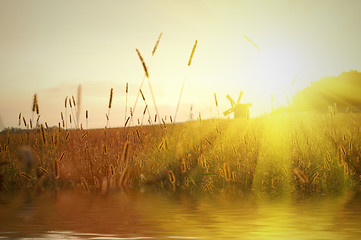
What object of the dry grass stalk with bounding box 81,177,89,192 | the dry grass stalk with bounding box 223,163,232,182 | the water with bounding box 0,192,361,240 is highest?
the dry grass stalk with bounding box 223,163,232,182

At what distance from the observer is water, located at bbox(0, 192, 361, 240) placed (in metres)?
2.51

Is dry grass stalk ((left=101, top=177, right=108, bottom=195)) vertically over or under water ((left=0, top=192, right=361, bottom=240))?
over

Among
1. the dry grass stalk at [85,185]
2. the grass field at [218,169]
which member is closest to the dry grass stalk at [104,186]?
the grass field at [218,169]

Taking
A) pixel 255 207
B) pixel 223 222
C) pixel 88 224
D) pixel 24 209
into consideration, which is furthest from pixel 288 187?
pixel 24 209

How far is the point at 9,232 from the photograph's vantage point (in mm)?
2580

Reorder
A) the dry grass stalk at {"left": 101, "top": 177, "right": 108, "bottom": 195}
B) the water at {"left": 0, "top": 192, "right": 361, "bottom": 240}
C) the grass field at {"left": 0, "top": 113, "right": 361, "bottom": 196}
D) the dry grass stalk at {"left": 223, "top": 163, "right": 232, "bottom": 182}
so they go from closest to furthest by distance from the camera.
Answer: the water at {"left": 0, "top": 192, "right": 361, "bottom": 240} → the dry grass stalk at {"left": 101, "top": 177, "right": 108, "bottom": 195} → the dry grass stalk at {"left": 223, "top": 163, "right": 232, "bottom": 182} → the grass field at {"left": 0, "top": 113, "right": 361, "bottom": 196}

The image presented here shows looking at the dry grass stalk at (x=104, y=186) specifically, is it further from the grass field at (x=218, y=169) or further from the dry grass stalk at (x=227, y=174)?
the dry grass stalk at (x=227, y=174)

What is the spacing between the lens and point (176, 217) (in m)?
3.09

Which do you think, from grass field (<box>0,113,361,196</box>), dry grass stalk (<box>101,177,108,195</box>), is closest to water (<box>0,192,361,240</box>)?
dry grass stalk (<box>101,177,108,195</box>)

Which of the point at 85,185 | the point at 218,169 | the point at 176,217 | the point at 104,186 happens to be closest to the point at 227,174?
the point at 218,169

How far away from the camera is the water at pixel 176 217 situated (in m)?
2.51

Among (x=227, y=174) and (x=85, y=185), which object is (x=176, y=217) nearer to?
(x=227, y=174)

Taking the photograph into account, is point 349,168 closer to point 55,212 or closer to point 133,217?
point 133,217

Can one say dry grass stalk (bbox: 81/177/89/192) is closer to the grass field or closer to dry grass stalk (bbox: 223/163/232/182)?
the grass field
